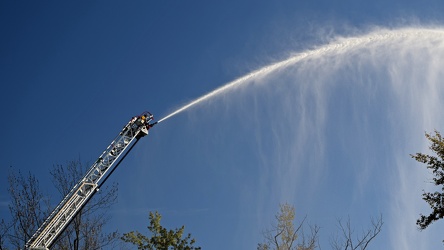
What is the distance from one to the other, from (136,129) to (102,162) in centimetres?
258

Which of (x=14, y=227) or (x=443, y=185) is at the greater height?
(x=443, y=185)

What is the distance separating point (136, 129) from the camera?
933 inches

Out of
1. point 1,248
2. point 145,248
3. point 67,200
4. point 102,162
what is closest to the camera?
point 67,200

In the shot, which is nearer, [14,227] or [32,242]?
[32,242]

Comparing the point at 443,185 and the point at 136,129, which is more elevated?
the point at 443,185

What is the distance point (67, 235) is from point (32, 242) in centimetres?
816

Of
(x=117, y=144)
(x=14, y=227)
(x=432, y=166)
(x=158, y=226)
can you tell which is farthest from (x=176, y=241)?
(x=432, y=166)

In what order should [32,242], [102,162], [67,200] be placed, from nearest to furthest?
[32,242] → [67,200] → [102,162]

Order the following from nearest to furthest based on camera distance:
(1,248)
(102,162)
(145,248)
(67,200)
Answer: (67,200) < (102,162) < (1,248) < (145,248)

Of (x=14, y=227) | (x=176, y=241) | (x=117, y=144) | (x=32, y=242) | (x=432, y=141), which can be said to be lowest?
(x=32, y=242)

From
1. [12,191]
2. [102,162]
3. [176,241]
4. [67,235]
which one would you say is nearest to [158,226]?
[176,241]

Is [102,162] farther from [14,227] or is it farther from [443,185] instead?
[443,185]

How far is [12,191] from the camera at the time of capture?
29406 mm

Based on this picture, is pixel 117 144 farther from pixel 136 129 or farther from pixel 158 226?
pixel 158 226
